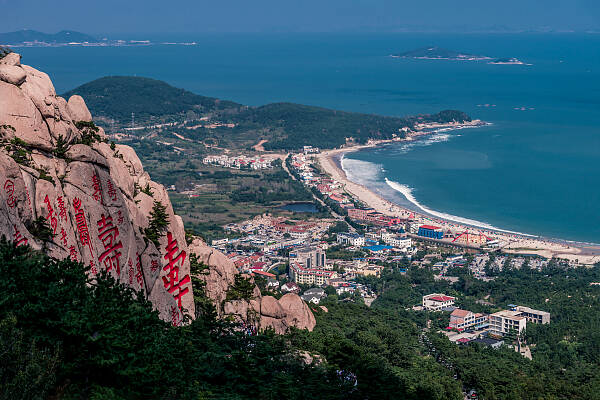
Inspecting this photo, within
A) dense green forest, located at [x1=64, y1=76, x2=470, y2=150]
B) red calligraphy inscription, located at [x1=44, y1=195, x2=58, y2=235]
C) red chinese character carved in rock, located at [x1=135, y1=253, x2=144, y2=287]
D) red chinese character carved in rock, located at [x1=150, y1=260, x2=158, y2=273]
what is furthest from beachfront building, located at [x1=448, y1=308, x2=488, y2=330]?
dense green forest, located at [x1=64, y1=76, x2=470, y2=150]

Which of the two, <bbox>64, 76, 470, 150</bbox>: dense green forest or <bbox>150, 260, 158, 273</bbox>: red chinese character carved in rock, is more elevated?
<bbox>150, 260, 158, 273</bbox>: red chinese character carved in rock

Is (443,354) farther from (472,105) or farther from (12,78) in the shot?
(472,105)

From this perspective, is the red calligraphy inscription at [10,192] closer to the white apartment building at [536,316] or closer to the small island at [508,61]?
the white apartment building at [536,316]

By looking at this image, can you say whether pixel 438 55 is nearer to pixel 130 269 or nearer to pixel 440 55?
pixel 440 55

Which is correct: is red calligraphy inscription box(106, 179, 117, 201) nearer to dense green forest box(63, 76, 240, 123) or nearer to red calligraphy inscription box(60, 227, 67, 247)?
red calligraphy inscription box(60, 227, 67, 247)

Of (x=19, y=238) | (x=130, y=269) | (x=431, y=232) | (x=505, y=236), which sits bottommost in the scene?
(x=505, y=236)

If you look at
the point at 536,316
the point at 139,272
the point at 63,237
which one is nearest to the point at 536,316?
the point at 536,316
